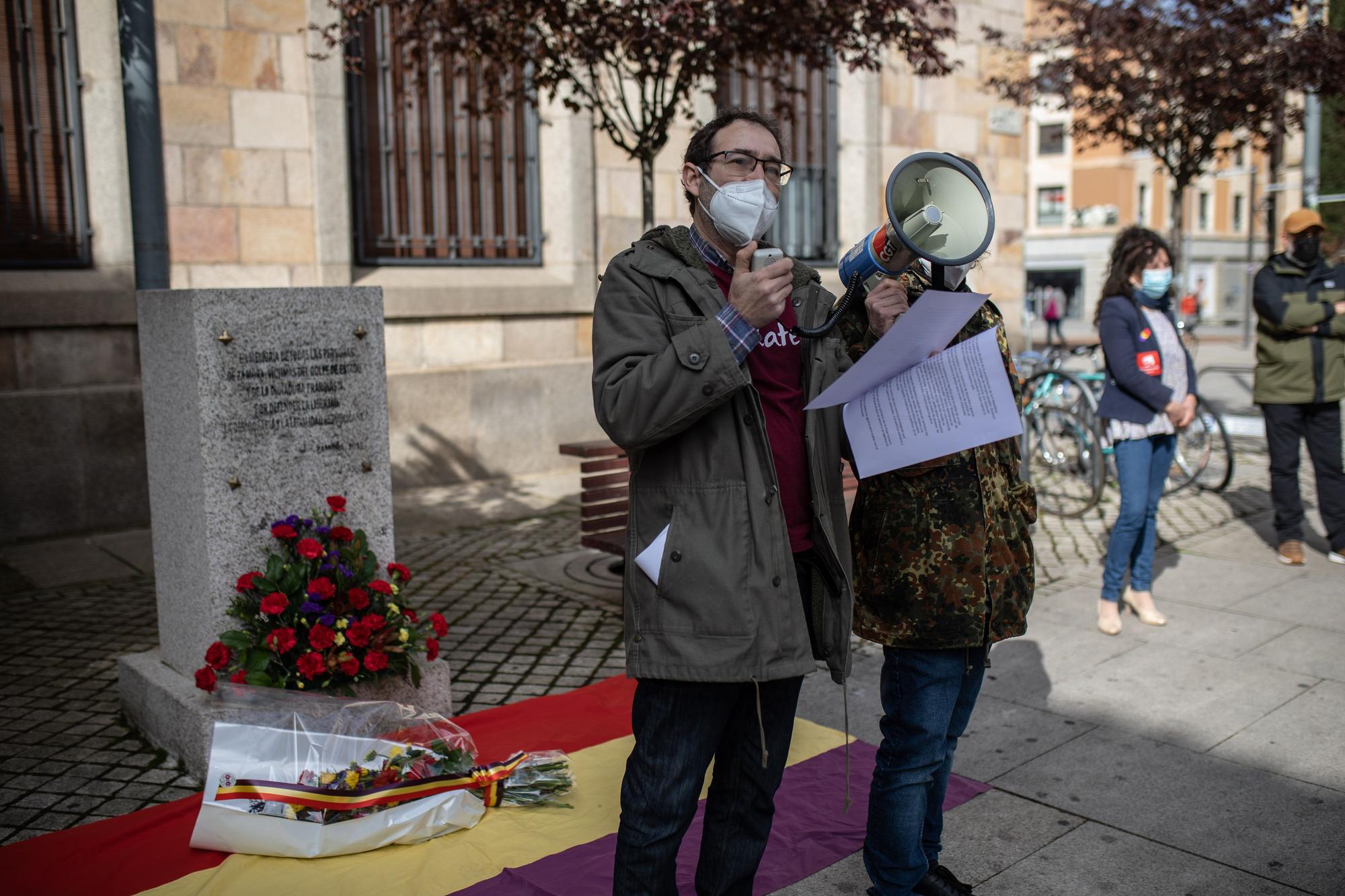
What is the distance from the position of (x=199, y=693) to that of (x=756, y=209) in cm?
268

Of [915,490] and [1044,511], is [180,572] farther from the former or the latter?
[1044,511]

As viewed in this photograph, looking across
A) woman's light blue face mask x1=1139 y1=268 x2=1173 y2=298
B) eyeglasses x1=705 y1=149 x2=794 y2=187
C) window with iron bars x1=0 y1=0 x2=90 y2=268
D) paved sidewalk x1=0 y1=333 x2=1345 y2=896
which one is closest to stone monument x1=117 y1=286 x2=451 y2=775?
paved sidewalk x1=0 y1=333 x2=1345 y2=896

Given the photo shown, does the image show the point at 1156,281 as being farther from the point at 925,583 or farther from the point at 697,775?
the point at 697,775

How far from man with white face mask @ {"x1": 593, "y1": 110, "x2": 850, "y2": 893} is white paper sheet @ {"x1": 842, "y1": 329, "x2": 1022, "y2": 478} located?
0.10 m

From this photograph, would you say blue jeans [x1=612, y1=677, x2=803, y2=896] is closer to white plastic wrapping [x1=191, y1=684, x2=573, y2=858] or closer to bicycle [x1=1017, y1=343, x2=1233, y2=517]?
white plastic wrapping [x1=191, y1=684, x2=573, y2=858]

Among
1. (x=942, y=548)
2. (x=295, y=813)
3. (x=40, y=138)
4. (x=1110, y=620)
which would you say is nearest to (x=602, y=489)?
(x=1110, y=620)

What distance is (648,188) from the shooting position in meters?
6.43

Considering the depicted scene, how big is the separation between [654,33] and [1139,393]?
2.81 meters

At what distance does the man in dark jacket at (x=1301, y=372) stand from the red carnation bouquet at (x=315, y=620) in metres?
5.00

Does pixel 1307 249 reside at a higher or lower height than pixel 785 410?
higher

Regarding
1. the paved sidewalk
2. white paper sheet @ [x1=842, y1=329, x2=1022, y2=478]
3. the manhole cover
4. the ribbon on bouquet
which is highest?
Answer: white paper sheet @ [x1=842, y1=329, x2=1022, y2=478]

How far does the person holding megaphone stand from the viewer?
2627 mm

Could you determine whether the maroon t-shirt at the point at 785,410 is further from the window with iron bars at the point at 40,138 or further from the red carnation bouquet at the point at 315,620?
the window with iron bars at the point at 40,138

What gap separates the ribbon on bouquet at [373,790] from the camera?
320cm
